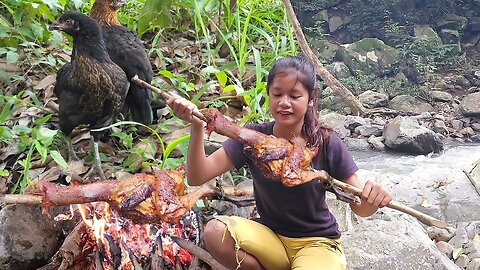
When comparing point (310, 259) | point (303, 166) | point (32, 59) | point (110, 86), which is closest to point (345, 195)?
point (303, 166)

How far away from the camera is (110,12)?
279 centimetres

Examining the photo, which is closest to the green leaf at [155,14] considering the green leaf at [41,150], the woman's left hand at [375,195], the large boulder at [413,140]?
the green leaf at [41,150]

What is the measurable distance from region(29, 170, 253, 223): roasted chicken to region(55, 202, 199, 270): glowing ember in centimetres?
27

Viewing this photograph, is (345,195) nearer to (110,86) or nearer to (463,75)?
(110,86)

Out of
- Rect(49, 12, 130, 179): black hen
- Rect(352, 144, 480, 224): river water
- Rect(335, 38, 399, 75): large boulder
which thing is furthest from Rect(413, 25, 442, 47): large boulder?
Rect(49, 12, 130, 179): black hen

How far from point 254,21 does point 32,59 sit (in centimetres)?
157

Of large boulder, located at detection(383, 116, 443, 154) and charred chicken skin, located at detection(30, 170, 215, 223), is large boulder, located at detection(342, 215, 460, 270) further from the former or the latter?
large boulder, located at detection(383, 116, 443, 154)

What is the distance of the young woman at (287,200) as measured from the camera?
64.6 inches

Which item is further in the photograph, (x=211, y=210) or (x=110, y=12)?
(x=110, y=12)

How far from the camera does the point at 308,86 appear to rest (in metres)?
1.66

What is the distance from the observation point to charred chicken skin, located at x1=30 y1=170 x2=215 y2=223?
1.45 meters

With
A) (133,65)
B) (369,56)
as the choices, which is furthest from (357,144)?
(133,65)

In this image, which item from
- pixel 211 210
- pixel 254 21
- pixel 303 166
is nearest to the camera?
pixel 303 166

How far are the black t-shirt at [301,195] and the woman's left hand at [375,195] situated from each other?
1.02ft
